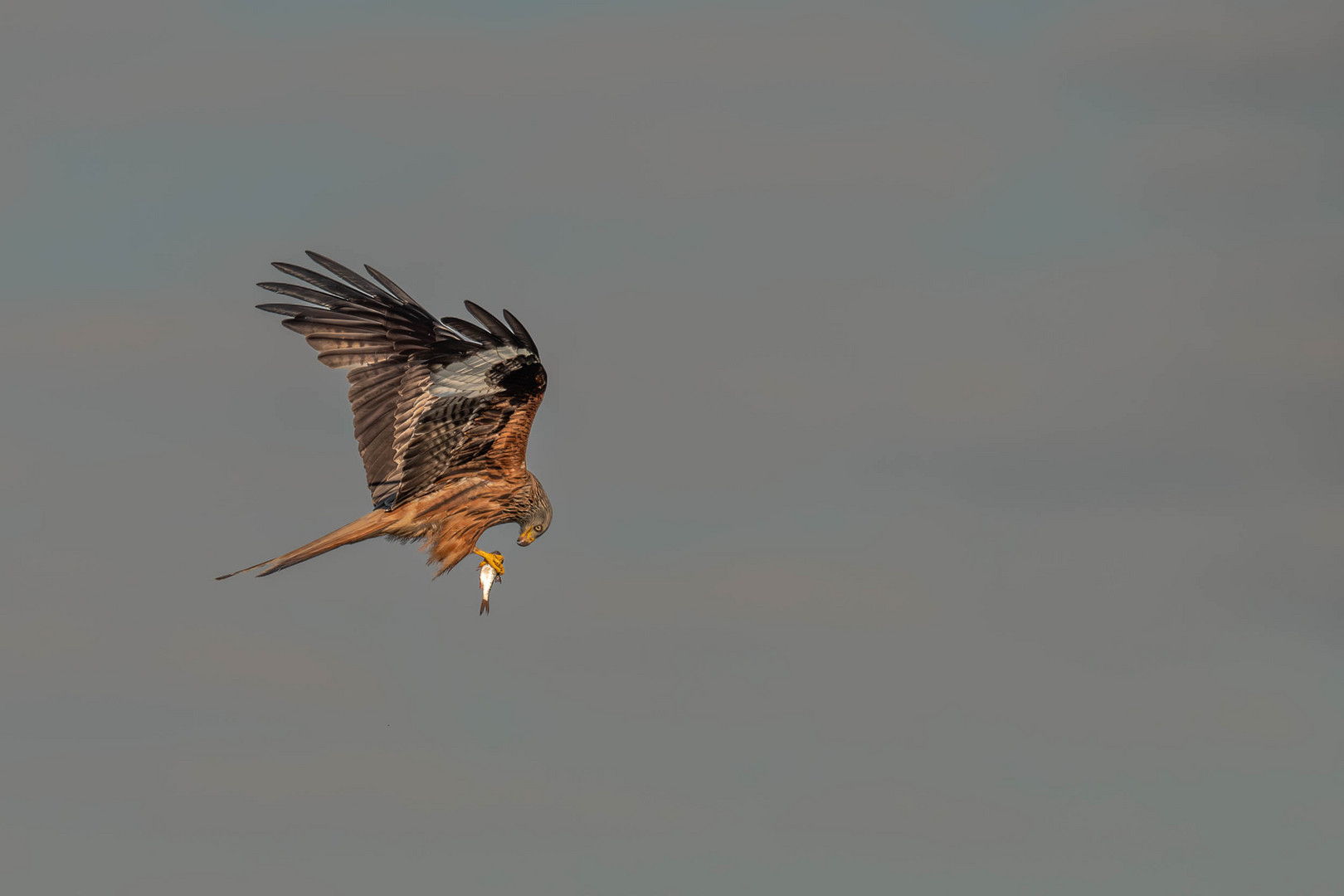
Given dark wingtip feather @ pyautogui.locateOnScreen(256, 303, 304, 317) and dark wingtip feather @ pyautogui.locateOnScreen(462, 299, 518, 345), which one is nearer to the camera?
dark wingtip feather @ pyautogui.locateOnScreen(462, 299, 518, 345)

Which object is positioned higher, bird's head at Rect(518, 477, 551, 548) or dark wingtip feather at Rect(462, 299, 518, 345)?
dark wingtip feather at Rect(462, 299, 518, 345)

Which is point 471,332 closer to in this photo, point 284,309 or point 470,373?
point 470,373

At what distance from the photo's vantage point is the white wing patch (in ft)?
82.0

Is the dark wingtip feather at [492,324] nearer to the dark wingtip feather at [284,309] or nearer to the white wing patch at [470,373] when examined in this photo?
the white wing patch at [470,373]

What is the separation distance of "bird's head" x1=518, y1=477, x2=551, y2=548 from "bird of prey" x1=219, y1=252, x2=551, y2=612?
19 millimetres

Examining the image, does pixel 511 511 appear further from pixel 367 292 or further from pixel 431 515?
pixel 367 292

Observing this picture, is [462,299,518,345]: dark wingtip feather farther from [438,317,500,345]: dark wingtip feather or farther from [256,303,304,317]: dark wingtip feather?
[256,303,304,317]: dark wingtip feather

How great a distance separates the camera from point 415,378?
1073 inches

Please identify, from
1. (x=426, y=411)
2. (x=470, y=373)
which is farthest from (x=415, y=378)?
(x=470, y=373)

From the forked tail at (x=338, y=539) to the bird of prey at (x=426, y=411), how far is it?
0.02m

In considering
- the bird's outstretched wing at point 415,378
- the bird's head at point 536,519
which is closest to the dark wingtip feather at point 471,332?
the bird's outstretched wing at point 415,378

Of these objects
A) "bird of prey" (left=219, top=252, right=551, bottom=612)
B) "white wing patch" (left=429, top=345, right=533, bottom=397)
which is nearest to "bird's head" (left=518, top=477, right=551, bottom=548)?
"bird of prey" (left=219, top=252, right=551, bottom=612)

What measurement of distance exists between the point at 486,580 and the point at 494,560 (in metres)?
0.48

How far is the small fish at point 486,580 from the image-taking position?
26.4m
